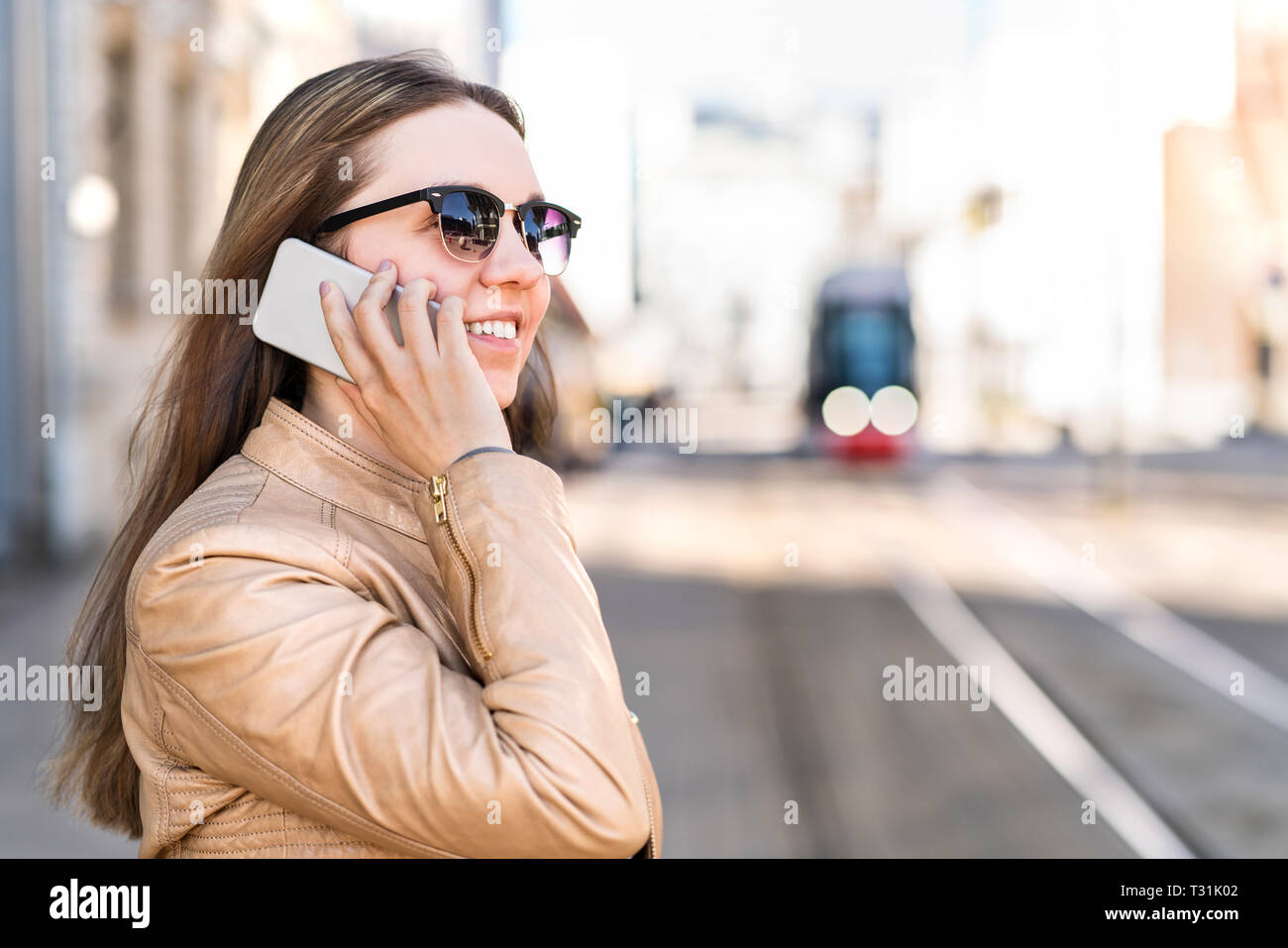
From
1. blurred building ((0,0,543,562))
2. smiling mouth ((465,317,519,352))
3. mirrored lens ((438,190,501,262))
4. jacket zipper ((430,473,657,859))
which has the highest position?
blurred building ((0,0,543,562))

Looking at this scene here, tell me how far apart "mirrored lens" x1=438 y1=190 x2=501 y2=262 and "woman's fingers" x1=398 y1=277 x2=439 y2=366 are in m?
0.14

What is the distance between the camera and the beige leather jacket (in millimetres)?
1264

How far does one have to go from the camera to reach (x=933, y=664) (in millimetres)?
8469

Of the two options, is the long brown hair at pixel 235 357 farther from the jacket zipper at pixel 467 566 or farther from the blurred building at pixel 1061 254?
the blurred building at pixel 1061 254

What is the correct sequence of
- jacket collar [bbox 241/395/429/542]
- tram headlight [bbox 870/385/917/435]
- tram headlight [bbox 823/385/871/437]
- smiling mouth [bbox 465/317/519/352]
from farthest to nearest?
tram headlight [bbox 823/385/871/437]
tram headlight [bbox 870/385/917/435]
smiling mouth [bbox 465/317/519/352]
jacket collar [bbox 241/395/429/542]

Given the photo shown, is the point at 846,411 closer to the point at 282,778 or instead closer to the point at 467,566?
the point at 467,566

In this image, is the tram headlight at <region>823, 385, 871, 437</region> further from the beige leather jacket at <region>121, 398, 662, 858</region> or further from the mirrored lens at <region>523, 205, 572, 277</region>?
the beige leather jacket at <region>121, 398, 662, 858</region>

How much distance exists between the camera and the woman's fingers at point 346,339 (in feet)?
4.81

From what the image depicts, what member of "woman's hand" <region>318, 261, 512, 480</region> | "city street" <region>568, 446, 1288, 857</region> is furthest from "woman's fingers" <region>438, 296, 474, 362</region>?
"city street" <region>568, 446, 1288, 857</region>

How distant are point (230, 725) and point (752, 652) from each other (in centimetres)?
780

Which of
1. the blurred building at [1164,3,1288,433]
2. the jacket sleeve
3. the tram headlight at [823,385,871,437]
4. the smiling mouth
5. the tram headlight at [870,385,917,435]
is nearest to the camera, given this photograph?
the jacket sleeve

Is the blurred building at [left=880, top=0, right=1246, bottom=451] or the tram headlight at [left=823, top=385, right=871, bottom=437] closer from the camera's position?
Result: the tram headlight at [left=823, top=385, right=871, bottom=437]

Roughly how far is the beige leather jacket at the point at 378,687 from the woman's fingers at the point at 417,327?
133 mm
